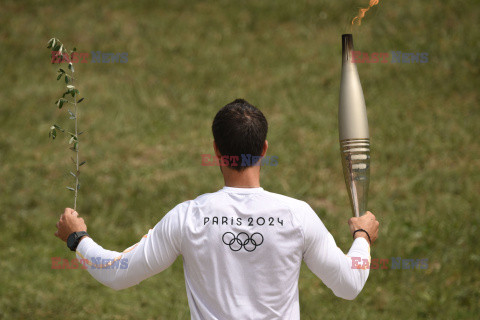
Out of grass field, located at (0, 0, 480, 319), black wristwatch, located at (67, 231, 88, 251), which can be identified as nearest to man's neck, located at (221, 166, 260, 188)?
black wristwatch, located at (67, 231, 88, 251)

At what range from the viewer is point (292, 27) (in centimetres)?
994

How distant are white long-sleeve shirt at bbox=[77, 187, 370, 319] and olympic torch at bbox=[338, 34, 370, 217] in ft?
1.87

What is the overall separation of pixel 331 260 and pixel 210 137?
19.6 feet

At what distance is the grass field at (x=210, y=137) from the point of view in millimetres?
5785

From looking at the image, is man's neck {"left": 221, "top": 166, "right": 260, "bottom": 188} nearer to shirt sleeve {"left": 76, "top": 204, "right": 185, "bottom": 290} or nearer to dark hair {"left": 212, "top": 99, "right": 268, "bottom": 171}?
dark hair {"left": 212, "top": 99, "right": 268, "bottom": 171}

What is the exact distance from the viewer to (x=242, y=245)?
7.02 feet

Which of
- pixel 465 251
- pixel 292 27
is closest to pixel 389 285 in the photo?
pixel 465 251

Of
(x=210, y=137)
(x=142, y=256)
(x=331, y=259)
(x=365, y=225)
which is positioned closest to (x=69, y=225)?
(x=142, y=256)

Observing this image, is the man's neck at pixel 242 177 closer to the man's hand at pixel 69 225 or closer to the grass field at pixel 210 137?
the man's hand at pixel 69 225

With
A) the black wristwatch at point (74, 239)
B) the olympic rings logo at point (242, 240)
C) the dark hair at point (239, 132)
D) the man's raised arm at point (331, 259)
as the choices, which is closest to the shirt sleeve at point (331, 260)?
the man's raised arm at point (331, 259)

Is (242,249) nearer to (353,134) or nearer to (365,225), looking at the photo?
(365,225)

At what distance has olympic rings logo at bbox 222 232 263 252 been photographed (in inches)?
84.1

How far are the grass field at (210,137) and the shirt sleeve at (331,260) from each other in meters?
3.19

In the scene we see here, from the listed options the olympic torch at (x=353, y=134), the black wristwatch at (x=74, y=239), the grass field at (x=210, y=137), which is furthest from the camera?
the grass field at (x=210, y=137)
